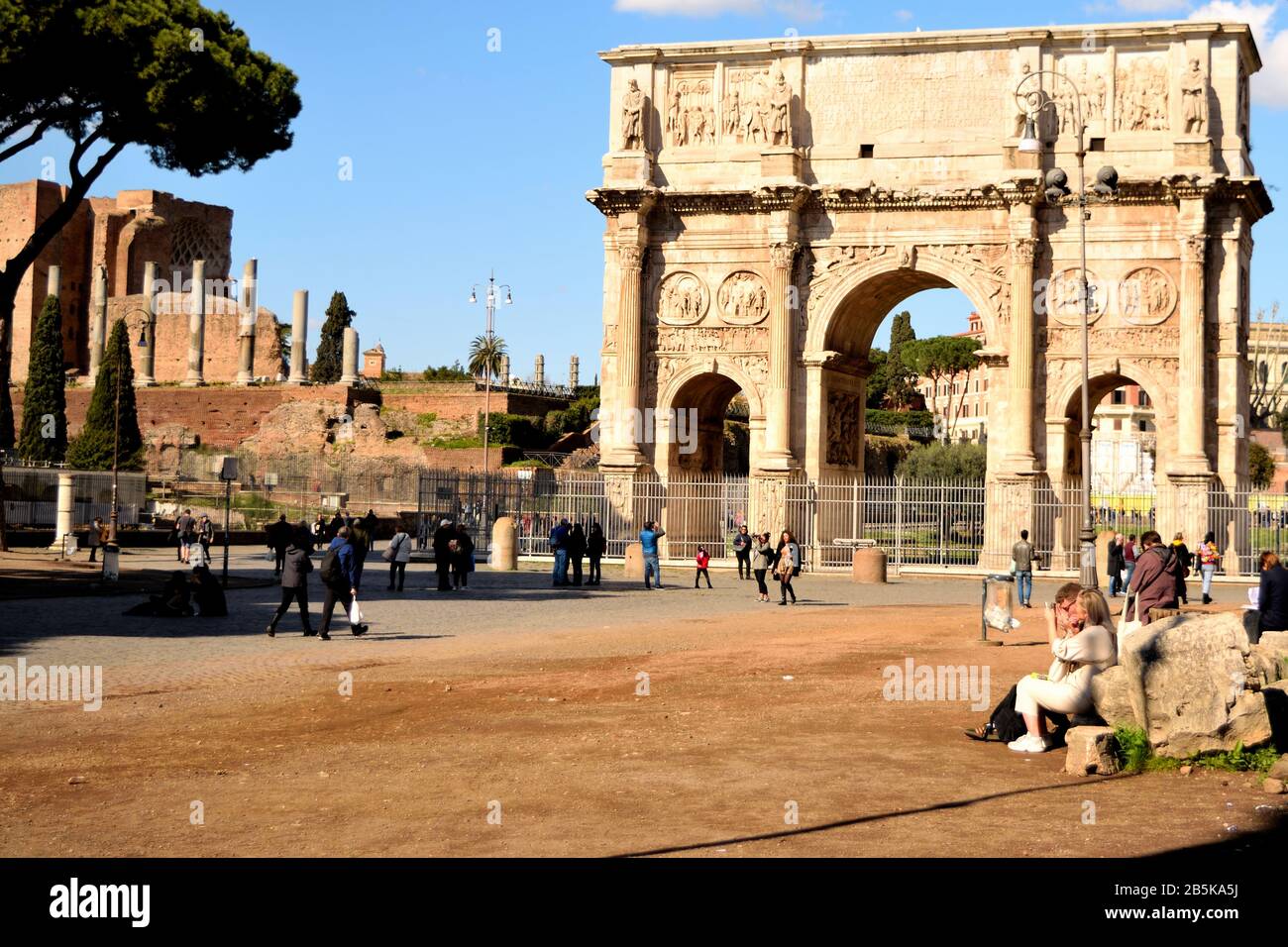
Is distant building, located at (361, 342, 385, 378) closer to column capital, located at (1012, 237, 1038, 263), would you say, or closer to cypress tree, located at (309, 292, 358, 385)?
cypress tree, located at (309, 292, 358, 385)

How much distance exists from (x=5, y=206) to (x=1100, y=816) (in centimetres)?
8545

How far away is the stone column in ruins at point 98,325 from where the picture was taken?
76062 mm

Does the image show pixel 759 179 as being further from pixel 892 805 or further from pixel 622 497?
pixel 892 805

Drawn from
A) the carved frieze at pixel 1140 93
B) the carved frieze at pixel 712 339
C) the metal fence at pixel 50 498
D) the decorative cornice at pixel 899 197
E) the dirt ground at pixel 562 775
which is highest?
the carved frieze at pixel 1140 93

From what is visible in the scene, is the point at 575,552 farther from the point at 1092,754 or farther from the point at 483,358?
the point at 483,358

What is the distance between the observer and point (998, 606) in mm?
16219

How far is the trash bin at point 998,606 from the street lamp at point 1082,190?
1.31m

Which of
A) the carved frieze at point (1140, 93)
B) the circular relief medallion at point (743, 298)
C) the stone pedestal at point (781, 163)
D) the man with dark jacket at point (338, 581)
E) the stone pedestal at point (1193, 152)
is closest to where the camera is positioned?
the man with dark jacket at point (338, 581)

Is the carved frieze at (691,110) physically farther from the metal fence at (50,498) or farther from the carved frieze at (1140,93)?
the metal fence at (50,498)

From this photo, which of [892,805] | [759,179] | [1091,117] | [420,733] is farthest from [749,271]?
[892,805]

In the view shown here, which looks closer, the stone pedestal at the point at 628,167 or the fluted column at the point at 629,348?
the stone pedestal at the point at 628,167

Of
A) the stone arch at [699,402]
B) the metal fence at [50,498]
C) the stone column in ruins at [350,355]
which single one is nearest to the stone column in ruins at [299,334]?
the stone column in ruins at [350,355]

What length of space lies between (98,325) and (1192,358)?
2360 inches

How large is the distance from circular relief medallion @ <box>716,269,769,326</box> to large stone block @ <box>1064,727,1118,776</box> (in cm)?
2339
